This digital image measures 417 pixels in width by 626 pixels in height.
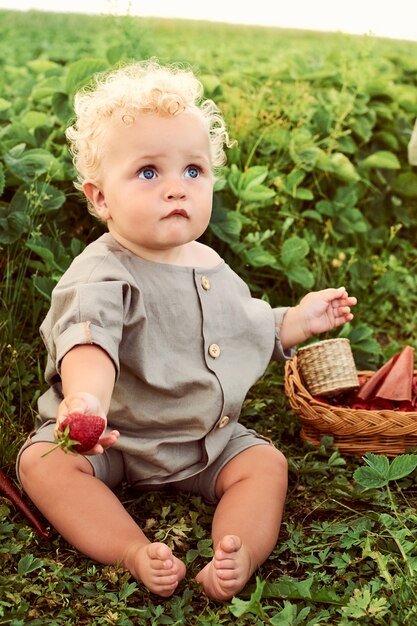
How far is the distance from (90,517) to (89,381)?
1.53ft

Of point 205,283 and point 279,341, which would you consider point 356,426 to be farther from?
point 205,283

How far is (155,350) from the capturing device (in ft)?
7.66

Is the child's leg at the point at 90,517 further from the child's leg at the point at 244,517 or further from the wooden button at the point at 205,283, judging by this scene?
the wooden button at the point at 205,283

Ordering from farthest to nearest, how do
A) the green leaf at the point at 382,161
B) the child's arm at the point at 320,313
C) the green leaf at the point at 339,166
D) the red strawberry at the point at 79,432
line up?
the green leaf at the point at 382,161, the green leaf at the point at 339,166, the child's arm at the point at 320,313, the red strawberry at the point at 79,432

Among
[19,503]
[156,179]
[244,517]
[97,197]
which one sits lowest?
[19,503]

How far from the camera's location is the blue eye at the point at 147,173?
7.32 ft

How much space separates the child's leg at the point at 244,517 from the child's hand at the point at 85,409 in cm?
44

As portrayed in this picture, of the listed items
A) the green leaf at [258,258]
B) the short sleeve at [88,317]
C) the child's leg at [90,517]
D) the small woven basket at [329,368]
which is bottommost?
the child's leg at [90,517]

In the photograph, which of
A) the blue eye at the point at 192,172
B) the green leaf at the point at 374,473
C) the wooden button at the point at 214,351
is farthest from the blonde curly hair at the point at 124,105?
the green leaf at the point at 374,473

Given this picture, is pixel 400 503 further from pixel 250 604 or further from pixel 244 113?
pixel 244 113

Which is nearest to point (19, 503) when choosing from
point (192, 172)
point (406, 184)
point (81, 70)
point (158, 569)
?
point (158, 569)

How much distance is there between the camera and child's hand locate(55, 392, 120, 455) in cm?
176

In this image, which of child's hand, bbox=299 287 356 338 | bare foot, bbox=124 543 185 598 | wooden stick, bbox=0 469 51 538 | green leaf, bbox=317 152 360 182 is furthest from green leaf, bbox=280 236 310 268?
bare foot, bbox=124 543 185 598

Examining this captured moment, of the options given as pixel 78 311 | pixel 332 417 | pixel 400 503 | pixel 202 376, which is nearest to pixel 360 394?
pixel 332 417
